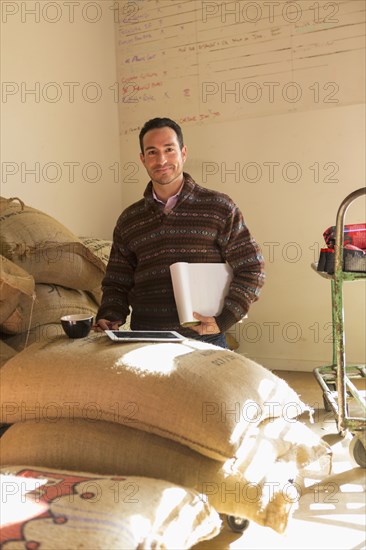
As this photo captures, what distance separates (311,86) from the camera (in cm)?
339

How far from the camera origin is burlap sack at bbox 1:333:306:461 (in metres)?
1.37

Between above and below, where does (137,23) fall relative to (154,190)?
above

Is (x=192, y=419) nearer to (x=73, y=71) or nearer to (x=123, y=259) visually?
(x=123, y=259)

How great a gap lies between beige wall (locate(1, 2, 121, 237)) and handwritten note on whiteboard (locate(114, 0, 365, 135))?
0.20 metres

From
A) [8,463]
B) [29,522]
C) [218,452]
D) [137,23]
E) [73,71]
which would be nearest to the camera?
[29,522]

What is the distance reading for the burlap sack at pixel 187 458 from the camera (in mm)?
1384

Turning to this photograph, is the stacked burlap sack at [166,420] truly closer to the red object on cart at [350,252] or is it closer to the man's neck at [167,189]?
the man's neck at [167,189]

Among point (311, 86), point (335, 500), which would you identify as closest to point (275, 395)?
point (335, 500)

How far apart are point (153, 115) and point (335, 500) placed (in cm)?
267

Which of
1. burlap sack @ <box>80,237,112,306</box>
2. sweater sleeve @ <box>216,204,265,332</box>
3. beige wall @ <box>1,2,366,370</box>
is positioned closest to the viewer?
sweater sleeve @ <box>216,204,265,332</box>

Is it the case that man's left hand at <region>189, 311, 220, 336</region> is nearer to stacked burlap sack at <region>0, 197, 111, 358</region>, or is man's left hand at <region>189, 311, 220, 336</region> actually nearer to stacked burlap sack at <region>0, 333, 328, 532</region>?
stacked burlap sack at <region>0, 333, 328, 532</region>

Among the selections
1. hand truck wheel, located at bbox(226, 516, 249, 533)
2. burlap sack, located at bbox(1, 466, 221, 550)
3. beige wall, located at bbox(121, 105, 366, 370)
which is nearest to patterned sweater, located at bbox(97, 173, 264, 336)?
hand truck wheel, located at bbox(226, 516, 249, 533)

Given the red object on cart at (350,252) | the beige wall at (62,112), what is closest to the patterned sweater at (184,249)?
the red object on cart at (350,252)

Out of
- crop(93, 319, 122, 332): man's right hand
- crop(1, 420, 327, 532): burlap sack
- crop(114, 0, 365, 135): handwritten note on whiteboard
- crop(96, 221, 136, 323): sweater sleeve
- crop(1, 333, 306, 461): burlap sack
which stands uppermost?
crop(114, 0, 365, 135): handwritten note on whiteboard
